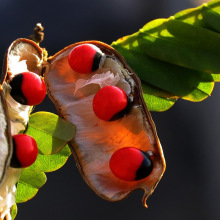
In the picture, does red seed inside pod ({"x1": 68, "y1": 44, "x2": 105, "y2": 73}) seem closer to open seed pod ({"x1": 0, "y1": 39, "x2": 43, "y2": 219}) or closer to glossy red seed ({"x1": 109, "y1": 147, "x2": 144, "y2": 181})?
open seed pod ({"x1": 0, "y1": 39, "x2": 43, "y2": 219})

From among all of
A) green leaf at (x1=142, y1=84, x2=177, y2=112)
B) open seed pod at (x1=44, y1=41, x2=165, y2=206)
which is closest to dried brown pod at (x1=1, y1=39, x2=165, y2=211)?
open seed pod at (x1=44, y1=41, x2=165, y2=206)

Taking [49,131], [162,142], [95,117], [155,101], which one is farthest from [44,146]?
[162,142]

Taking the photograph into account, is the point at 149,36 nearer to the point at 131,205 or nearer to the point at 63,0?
the point at 131,205

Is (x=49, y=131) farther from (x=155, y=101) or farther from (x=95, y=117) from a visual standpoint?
(x=155, y=101)

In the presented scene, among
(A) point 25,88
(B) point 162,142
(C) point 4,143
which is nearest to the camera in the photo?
(C) point 4,143

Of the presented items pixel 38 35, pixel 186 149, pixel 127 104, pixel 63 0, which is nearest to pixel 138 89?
pixel 127 104
